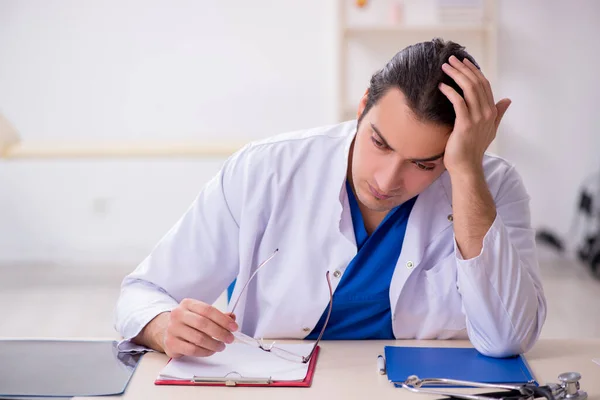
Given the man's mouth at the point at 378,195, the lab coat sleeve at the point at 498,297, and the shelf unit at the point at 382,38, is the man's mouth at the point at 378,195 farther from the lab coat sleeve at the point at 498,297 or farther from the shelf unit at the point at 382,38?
the shelf unit at the point at 382,38

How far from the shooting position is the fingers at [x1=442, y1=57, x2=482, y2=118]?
4.53 ft

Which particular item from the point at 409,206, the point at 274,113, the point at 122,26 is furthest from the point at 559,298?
the point at 122,26

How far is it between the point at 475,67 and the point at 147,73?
365 centimetres

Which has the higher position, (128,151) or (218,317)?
(218,317)

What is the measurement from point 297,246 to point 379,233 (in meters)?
0.17

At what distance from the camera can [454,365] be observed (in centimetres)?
133

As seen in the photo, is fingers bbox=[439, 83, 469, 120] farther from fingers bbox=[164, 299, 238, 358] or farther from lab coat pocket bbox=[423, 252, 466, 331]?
fingers bbox=[164, 299, 238, 358]

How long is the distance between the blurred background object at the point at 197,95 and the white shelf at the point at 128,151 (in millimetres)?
705

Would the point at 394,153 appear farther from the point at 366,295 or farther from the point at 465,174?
the point at 366,295

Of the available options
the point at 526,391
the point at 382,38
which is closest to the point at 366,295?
the point at 526,391

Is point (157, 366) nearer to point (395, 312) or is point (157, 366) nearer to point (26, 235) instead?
point (395, 312)

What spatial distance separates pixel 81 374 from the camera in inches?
50.8

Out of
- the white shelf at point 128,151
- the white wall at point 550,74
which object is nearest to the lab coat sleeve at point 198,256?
the white shelf at point 128,151

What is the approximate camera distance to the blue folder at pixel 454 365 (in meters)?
1.27
